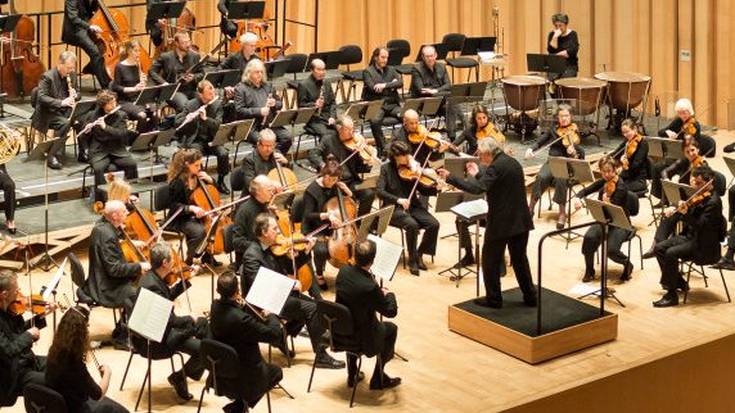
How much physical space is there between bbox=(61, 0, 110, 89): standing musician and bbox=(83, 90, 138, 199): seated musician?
6.75 feet

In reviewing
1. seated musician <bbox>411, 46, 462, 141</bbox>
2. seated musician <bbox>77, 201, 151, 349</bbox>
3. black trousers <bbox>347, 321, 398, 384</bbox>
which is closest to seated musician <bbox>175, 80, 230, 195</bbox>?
seated musician <bbox>411, 46, 462, 141</bbox>

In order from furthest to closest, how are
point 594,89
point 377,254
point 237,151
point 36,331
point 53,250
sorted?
1. point 594,89
2. point 237,151
3. point 53,250
4. point 377,254
5. point 36,331

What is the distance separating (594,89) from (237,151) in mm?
4268

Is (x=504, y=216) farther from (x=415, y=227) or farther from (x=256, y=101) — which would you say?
(x=256, y=101)

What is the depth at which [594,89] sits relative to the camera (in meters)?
15.0

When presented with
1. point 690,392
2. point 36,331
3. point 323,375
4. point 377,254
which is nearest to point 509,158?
point 377,254

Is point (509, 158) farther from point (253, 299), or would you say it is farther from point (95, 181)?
point (95, 181)

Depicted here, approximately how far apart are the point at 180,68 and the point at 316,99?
1.47m

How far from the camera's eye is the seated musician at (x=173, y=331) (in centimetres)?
863

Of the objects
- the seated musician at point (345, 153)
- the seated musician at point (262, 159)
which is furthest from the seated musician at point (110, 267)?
the seated musician at point (345, 153)

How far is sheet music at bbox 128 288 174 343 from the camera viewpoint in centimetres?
827

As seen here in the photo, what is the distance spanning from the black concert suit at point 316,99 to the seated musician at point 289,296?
427cm

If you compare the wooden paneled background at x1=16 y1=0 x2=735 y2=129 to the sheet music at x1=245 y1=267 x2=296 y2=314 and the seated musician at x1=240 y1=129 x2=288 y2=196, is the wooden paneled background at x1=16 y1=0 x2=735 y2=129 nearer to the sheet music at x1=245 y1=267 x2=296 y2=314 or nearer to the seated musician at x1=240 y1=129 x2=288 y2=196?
the seated musician at x1=240 y1=129 x2=288 y2=196

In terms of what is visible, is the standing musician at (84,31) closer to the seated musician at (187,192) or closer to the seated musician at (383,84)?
the seated musician at (383,84)
